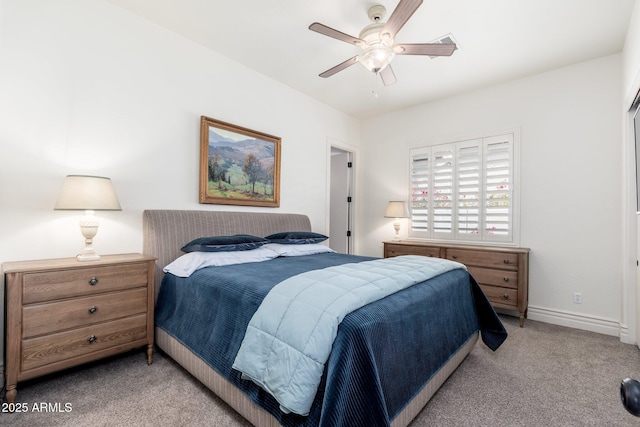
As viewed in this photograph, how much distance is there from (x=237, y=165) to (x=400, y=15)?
6.98ft

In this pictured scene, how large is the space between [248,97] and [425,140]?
249 cm

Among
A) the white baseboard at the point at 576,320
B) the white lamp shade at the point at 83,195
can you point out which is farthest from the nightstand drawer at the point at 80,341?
the white baseboard at the point at 576,320

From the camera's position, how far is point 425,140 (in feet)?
14.1

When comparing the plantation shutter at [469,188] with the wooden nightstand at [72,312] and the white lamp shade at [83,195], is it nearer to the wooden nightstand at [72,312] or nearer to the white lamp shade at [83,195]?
the wooden nightstand at [72,312]

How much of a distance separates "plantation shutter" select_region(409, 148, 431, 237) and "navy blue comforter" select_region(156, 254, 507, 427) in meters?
1.93

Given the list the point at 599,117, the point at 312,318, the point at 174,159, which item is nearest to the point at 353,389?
the point at 312,318

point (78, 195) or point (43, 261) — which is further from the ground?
point (78, 195)

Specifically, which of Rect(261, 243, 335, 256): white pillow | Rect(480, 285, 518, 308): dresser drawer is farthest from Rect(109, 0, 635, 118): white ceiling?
Rect(480, 285, 518, 308): dresser drawer

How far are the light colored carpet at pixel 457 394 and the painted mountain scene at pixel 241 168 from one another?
5.49 ft

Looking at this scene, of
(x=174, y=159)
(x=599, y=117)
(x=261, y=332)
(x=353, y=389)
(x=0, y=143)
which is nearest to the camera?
(x=353, y=389)

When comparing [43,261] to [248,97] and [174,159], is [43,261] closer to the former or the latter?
[174,159]

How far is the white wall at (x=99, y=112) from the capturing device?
6.75 feet

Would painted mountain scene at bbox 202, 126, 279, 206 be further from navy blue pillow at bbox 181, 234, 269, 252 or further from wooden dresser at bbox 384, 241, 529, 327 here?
wooden dresser at bbox 384, 241, 529, 327

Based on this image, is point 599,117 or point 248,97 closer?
point 599,117
